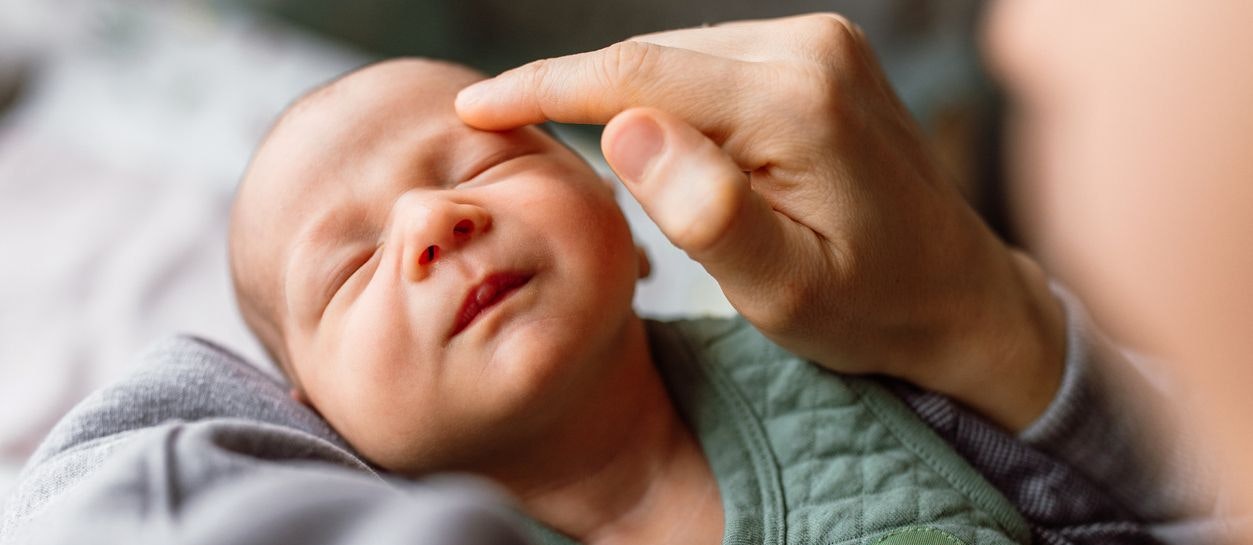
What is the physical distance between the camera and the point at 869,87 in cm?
82

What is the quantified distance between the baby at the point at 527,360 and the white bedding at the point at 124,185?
37 centimetres

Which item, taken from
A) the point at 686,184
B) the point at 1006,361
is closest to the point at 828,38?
the point at 686,184

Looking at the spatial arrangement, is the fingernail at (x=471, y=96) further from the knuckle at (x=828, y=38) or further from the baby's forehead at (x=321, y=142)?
the knuckle at (x=828, y=38)

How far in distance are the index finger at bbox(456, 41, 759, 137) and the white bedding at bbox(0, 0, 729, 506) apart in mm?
580

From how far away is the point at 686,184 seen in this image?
641 mm

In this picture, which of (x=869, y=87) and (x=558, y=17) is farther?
(x=558, y=17)

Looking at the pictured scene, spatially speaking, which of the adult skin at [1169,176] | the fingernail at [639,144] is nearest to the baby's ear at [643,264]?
the fingernail at [639,144]

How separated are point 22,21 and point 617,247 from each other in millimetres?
1462

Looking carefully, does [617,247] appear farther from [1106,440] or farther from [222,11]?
[222,11]

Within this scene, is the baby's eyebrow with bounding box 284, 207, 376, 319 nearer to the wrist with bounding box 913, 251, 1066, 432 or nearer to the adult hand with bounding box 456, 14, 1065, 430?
the adult hand with bounding box 456, 14, 1065, 430

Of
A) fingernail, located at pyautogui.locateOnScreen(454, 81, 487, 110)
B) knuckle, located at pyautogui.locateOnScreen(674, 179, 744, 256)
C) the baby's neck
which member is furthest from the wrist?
fingernail, located at pyautogui.locateOnScreen(454, 81, 487, 110)

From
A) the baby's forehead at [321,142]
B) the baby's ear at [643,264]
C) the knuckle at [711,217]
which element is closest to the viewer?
the knuckle at [711,217]

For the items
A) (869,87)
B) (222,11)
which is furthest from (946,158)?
(222,11)

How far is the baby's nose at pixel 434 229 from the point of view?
75 centimetres
